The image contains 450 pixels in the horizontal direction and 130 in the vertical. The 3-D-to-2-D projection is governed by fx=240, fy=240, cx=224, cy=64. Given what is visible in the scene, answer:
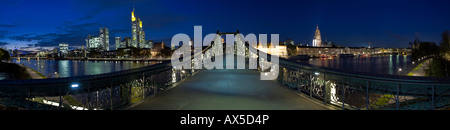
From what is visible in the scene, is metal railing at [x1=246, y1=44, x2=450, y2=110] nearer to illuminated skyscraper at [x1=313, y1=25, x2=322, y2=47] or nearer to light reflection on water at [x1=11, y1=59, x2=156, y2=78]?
light reflection on water at [x1=11, y1=59, x2=156, y2=78]

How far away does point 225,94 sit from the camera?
5852 mm

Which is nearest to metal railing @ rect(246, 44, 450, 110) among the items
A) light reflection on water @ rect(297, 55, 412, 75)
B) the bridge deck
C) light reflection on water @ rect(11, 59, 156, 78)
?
the bridge deck

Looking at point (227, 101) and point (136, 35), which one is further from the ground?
point (136, 35)

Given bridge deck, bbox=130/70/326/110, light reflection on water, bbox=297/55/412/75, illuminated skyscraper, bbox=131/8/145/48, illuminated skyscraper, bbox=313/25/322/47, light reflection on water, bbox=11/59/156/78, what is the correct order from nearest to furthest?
1. bridge deck, bbox=130/70/326/110
2. light reflection on water, bbox=297/55/412/75
3. light reflection on water, bbox=11/59/156/78
4. illuminated skyscraper, bbox=313/25/322/47
5. illuminated skyscraper, bbox=131/8/145/48

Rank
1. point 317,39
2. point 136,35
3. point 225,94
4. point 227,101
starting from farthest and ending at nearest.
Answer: point 136,35
point 317,39
point 225,94
point 227,101

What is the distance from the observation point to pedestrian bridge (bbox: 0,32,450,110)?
3.25 meters

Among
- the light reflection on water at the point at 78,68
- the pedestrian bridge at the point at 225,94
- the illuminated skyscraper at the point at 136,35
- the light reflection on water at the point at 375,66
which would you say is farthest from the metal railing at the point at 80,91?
the illuminated skyscraper at the point at 136,35

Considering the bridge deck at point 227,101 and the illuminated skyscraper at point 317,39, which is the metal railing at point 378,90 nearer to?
the bridge deck at point 227,101

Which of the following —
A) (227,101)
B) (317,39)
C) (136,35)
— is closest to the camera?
(227,101)

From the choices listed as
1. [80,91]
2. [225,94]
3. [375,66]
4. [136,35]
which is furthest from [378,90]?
[136,35]

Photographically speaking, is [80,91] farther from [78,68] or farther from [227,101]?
[78,68]

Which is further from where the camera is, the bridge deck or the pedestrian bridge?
the bridge deck

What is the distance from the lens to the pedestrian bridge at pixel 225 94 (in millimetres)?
3246
